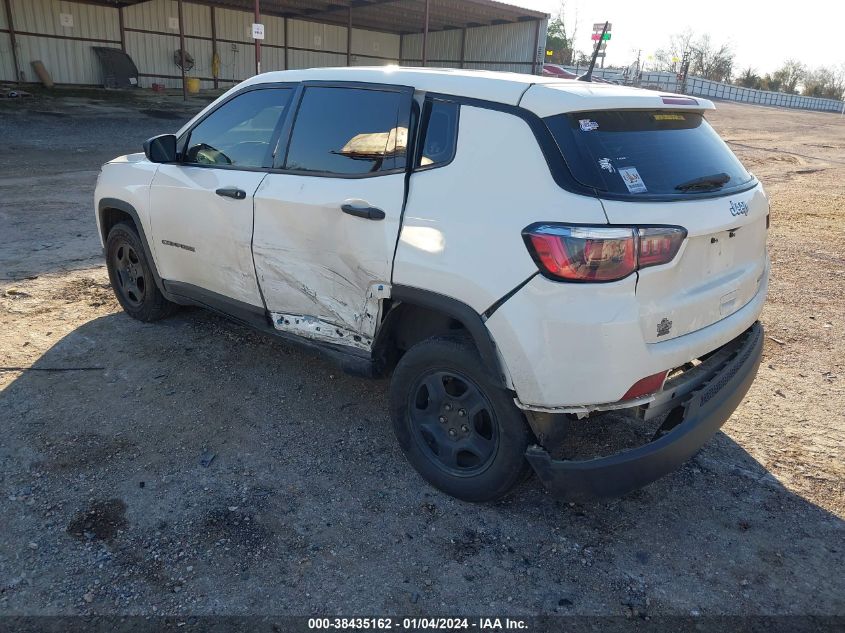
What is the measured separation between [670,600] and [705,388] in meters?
0.89

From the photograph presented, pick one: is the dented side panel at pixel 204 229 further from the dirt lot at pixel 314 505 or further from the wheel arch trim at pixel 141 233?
the dirt lot at pixel 314 505

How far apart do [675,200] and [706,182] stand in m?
0.35

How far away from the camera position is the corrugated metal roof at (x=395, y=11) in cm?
2547

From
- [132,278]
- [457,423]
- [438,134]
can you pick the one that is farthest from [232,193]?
[457,423]

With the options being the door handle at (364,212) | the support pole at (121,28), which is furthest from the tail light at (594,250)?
the support pole at (121,28)

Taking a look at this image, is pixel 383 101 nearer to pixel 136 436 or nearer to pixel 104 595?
pixel 136 436

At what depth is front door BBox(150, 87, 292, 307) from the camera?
146 inches

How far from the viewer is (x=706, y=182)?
2.83 meters

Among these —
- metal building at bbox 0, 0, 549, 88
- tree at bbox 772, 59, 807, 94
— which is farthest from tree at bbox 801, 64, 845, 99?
metal building at bbox 0, 0, 549, 88

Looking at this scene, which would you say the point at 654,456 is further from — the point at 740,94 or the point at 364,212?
the point at 740,94

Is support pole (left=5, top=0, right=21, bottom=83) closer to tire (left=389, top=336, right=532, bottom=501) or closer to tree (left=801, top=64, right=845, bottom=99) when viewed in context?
tire (left=389, top=336, right=532, bottom=501)

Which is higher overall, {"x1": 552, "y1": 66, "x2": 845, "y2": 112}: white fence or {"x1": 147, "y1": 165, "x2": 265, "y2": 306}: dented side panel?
{"x1": 552, "y1": 66, "x2": 845, "y2": 112}: white fence

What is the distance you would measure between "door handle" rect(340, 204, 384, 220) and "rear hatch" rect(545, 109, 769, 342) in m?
0.87

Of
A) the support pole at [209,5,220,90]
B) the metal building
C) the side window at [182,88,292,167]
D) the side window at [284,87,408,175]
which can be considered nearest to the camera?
the side window at [284,87,408,175]
